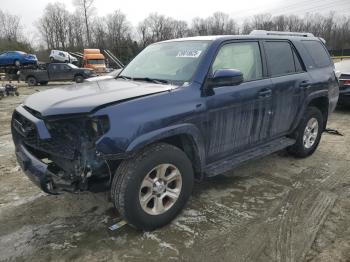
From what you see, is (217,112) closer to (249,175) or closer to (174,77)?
(174,77)

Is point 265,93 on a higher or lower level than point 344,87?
higher

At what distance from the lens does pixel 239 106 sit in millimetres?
4004

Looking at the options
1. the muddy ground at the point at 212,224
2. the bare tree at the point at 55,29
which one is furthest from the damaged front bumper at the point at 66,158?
the bare tree at the point at 55,29

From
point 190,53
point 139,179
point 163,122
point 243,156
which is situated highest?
point 190,53

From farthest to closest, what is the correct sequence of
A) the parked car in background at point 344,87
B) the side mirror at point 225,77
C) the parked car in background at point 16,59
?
the parked car in background at point 16,59 < the parked car in background at point 344,87 < the side mirror at point 225,77

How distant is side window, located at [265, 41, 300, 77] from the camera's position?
464 cm

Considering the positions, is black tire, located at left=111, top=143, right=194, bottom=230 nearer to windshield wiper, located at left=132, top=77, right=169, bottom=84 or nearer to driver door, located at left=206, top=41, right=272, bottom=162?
driver door, located at left=206, top=41, right=272, bottom=162

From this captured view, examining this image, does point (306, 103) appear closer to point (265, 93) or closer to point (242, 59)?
point (265, 93)

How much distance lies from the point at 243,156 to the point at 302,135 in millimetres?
1634

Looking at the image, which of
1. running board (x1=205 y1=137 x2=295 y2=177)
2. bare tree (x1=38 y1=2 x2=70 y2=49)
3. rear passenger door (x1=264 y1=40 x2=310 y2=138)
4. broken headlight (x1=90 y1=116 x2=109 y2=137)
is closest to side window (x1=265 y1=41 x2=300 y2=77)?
rear passenger door (x1=264 y1=40 x2=310 y2=138)

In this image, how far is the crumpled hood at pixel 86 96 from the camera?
9.91 feet

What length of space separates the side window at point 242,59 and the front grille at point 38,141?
1767 mm

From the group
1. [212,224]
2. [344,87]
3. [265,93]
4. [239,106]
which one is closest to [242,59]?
[265,93]

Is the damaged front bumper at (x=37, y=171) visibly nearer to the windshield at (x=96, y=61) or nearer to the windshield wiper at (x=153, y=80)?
the windshield wiper at (x=153, y=80)
